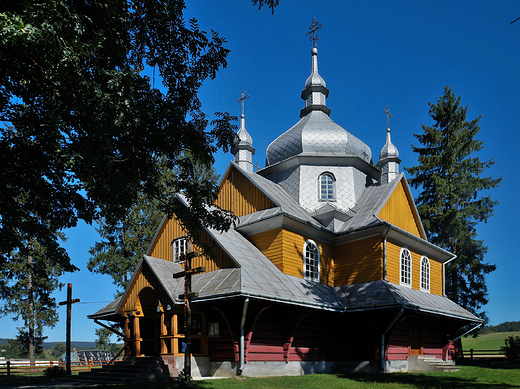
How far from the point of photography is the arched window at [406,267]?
1875 centimetres

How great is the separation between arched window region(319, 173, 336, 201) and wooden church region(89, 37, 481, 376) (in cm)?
6

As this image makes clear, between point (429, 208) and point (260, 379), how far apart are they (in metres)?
17.7

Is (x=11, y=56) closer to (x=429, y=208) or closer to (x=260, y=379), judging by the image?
(x=260, y=379)

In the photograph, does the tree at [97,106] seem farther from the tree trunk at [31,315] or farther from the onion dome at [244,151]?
the tree trunk at [31,315]

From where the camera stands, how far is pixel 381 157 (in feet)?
74.5

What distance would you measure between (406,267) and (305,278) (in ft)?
15.8

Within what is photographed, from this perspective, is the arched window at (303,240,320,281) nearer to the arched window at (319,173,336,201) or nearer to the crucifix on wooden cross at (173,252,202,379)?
the arched window at (319,173,336,201)

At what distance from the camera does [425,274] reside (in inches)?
810

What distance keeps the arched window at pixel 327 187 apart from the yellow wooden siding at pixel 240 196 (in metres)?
3.42

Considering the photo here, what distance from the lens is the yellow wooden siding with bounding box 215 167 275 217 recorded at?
1844cm

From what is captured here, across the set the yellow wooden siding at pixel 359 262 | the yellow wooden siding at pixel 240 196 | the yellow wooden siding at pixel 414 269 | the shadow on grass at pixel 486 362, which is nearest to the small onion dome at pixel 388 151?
the yellow wooden siding at pixel 414 269

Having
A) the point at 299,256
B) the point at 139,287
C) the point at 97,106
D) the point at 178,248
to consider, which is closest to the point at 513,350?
the point at 299,256

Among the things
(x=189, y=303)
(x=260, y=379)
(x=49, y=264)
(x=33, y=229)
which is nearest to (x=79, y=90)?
(x=33, y=229)

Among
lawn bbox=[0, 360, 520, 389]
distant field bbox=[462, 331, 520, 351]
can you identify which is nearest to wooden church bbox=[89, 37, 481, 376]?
lawn bbox=[0, 360, 520, 389]
